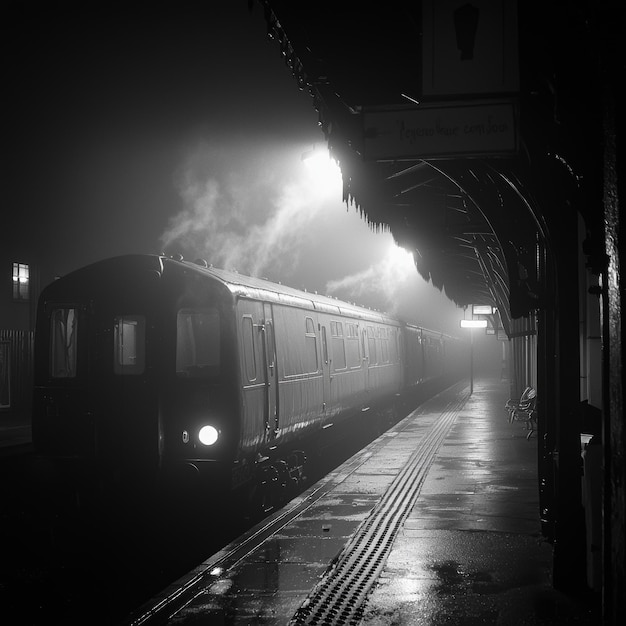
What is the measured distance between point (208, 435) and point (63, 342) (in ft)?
6.28

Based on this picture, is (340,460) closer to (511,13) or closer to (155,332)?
(155,332)

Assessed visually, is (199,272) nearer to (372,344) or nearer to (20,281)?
(372,344)

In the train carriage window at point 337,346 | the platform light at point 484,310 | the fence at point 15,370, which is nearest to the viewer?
the train carriage window at point 337,346

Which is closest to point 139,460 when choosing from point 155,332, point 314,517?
point 155,332

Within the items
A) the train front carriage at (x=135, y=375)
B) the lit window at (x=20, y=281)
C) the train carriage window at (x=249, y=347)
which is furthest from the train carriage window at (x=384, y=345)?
the lit window at (x=20, y=281)

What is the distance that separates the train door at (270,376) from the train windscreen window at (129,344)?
153cm

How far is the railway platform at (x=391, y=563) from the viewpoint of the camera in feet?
16.9

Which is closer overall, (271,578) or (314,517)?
(271,578)

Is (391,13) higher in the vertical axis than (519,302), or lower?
higher

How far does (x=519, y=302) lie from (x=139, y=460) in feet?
12.8

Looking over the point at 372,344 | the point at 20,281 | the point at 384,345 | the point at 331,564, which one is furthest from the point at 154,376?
the point at 20,281

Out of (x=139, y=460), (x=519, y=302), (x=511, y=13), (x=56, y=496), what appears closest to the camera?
(x=511, y=13)

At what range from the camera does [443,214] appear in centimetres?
1222

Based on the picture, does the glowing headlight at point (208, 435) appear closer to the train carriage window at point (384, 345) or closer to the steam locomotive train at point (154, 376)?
the steam locomotive train at point (154, 376)
